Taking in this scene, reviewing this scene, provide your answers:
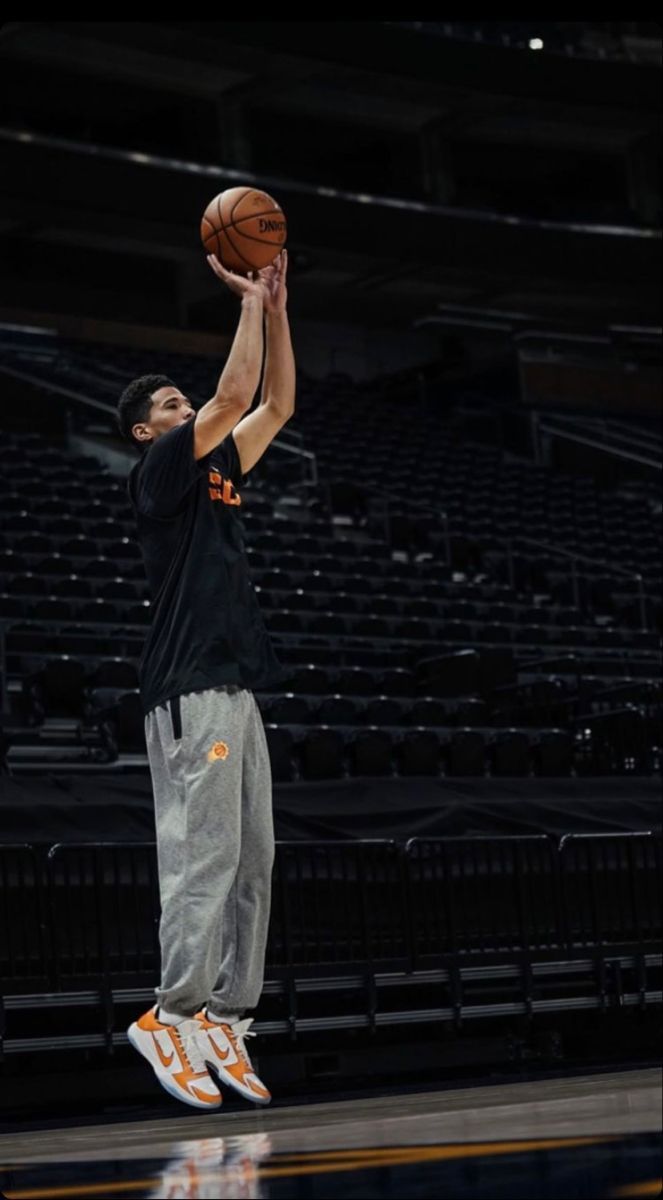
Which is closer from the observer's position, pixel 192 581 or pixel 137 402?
pixel 192 581

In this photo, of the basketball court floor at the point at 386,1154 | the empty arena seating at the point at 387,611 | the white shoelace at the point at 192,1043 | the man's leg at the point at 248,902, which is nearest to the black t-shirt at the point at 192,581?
the man's leg at the point at 248,902

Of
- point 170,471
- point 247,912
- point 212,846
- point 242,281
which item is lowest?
point 247,912

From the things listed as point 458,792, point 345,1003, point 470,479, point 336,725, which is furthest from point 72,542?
point 470,479

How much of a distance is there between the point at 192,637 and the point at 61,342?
2056 centimetres

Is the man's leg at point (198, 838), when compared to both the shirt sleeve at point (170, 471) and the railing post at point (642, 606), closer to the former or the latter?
the shirt sleeve at point (170, 471)

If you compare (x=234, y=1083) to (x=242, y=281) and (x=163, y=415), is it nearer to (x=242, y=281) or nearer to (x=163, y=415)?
(x=163, y=415)

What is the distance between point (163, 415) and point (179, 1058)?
174cm

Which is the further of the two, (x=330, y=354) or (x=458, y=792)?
(x=330, y=354)

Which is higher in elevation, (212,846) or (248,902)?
(212,846)

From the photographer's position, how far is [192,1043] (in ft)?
14.3

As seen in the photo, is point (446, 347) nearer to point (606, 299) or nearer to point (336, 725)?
point (606, 299)

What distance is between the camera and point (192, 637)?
449 cm

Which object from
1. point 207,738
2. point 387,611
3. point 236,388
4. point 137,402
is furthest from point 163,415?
point 387,611

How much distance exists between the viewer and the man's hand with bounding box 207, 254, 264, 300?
4.62 m
